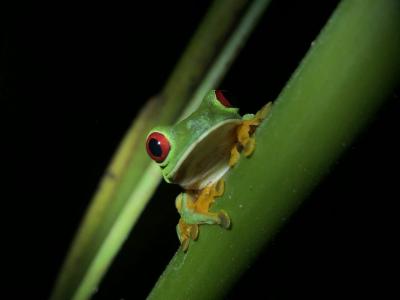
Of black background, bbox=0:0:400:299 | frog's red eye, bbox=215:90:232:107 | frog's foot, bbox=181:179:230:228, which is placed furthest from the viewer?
black background, bbox=0:0:400:299

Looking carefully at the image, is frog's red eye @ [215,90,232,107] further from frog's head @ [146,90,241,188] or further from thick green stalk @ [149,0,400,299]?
thick green stalk @ [149,0,400,299]

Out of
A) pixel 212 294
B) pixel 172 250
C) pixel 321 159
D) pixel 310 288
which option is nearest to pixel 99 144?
pixel 172 250

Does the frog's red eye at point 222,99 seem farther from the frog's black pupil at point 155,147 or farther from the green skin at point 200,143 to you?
the frog's black pupil at point 155,147

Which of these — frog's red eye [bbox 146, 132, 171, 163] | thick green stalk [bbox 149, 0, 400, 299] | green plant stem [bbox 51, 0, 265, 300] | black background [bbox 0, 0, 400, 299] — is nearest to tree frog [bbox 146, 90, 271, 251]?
frog's red eye [bbox 146, 132, 171, 163]

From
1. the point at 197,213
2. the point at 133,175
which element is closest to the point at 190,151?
the point at 197,213

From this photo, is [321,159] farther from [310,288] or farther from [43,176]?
[43,176]

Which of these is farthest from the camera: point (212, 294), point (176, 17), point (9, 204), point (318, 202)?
point (176, 17)
